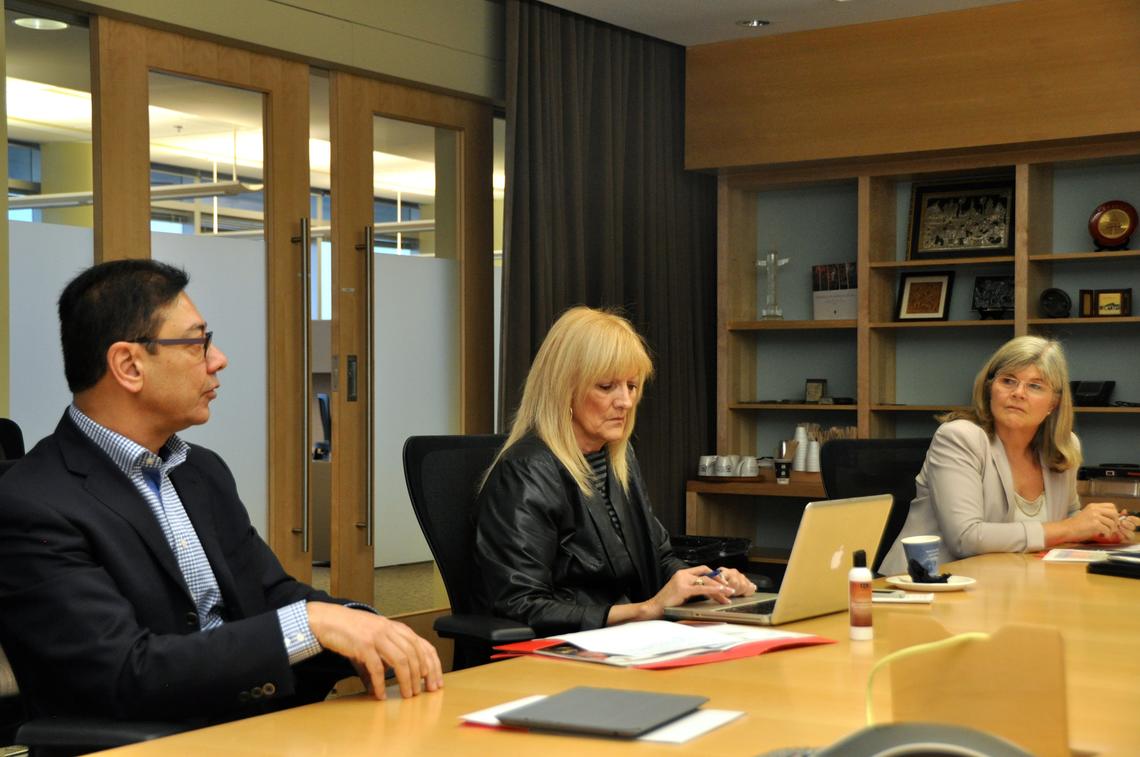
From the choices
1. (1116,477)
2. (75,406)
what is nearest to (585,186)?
(1116,477)

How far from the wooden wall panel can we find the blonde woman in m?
2.94

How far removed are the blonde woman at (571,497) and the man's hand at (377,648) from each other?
0.84 metres

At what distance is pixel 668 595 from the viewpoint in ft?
8.09

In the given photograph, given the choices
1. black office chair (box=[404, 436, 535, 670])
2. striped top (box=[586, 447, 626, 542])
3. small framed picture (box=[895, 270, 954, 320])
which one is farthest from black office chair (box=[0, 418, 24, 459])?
small framed picture (box=[895, 270, 954, 320])

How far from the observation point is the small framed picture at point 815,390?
6.13m

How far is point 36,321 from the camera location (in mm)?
4043

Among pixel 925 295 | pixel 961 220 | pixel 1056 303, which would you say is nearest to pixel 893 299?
pixel 925 295

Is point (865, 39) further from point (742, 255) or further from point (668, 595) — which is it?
point (668, 595)

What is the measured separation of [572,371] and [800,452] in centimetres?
331

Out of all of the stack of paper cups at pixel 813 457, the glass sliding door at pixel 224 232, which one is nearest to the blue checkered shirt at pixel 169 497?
the glass sliding door at pixel 224 232

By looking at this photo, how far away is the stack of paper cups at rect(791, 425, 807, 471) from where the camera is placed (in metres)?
5.95

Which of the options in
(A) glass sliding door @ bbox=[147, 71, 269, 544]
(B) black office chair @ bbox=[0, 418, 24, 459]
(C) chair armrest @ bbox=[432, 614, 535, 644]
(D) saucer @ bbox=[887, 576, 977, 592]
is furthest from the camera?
(A) glass sliding door @ bbox=[147, 71, 269, 544]

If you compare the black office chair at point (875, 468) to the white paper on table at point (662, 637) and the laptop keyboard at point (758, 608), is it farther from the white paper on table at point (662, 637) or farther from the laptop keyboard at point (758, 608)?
the white paper on table at point (662, 637)

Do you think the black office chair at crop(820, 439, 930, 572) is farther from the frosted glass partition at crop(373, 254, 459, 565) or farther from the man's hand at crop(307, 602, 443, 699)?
the man's hand at crop(307, 602, 443, 699)
